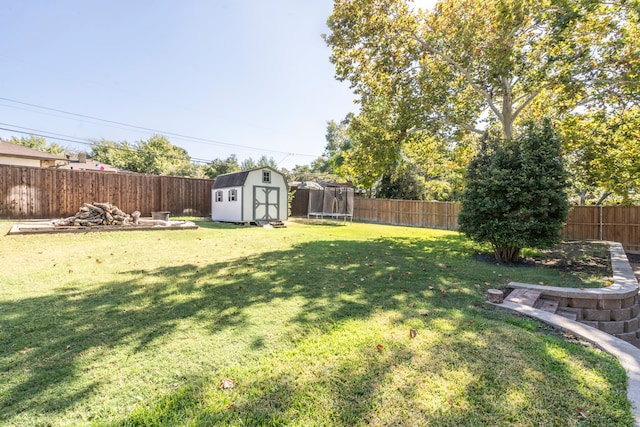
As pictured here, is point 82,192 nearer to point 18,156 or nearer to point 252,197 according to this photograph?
point 252,197

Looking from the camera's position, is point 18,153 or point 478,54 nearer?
point 478,54

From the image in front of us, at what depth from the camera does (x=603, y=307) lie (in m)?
3.85

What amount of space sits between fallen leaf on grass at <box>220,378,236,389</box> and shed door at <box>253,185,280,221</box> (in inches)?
456

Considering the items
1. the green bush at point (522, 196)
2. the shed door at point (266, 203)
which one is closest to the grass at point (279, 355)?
the green bush at point (522, 196)

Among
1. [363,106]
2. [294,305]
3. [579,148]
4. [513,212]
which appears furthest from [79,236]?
[579,148]

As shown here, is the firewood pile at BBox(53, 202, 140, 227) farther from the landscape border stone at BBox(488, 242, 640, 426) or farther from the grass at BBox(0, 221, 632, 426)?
the landscape border stone at BBox(488, 242, 640, 426)

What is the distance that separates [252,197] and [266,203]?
0.78 metres

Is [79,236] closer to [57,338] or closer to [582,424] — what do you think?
[57,338]

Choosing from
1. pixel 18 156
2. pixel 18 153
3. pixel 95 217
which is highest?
pixel 18 153

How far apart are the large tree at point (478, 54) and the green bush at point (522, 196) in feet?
6.73

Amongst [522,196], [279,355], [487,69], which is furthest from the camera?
[487,69]

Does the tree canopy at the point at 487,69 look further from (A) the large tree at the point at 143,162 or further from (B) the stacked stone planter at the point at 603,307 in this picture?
(A) the large tree at the point at 143,162

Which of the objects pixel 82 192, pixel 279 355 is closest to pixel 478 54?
pixel 279 355

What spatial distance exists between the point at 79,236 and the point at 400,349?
8529 millimetres
